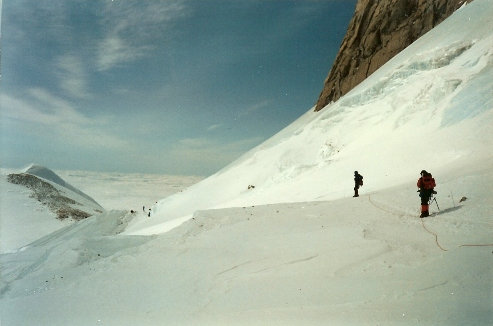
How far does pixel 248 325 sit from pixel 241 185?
22.1 m

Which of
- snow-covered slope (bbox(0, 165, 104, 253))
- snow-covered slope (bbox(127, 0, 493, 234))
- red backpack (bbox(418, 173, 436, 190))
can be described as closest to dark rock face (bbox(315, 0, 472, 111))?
snow-covered slope (bbox(127, 0, 493, 234))

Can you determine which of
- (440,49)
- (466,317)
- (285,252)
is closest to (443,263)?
(466,317)

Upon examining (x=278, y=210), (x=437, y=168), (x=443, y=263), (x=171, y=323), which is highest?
(x=437, y=168)

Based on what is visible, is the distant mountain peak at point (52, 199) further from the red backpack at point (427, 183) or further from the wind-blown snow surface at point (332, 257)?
Answer: the red backpack at point (427, 183)

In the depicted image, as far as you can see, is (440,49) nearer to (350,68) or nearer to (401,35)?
(401,35)

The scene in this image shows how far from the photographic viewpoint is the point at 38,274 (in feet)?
37.1

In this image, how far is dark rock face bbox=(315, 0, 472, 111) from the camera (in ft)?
102

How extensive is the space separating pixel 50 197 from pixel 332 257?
157 ft

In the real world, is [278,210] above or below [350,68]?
below

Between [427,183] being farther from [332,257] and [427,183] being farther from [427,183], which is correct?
[332,257]

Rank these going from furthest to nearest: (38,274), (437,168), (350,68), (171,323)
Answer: (350,68) < (437,168) < (38,274) < (171,323)

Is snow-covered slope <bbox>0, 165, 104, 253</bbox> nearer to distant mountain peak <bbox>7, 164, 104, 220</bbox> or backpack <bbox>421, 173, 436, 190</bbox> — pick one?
distant mountain peak <bbox>7, 164, 104, 220</bbox>

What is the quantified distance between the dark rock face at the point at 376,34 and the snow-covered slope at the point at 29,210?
30.5 meters

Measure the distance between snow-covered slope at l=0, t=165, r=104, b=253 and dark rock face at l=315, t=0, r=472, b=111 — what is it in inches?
1200
